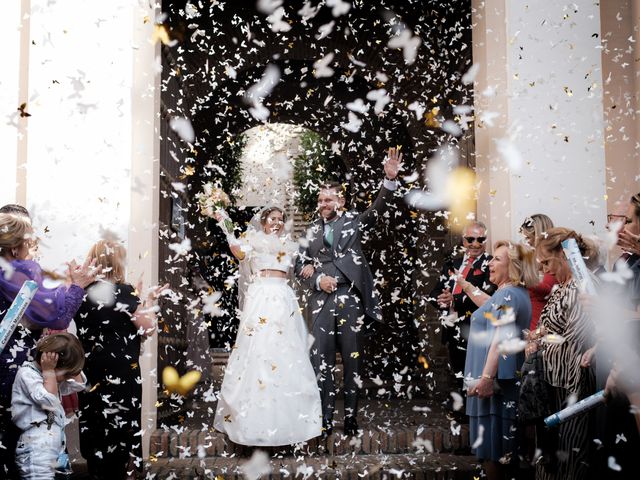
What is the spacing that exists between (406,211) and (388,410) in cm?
267

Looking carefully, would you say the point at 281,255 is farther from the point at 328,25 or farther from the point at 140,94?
the point at 328,25

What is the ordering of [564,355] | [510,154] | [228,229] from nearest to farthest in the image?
1. [564,355]
2. [510,154]
3. [228,229]

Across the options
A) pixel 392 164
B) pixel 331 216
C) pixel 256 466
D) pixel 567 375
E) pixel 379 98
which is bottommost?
pixel 256 466

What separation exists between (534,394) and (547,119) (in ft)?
7.01

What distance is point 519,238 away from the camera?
4875 mm

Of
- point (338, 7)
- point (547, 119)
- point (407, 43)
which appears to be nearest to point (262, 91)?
point (338, 7)

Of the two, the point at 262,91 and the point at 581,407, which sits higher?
the point at 262,91

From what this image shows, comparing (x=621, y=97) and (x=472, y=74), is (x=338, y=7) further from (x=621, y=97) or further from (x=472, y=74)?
(x=621, y=97)

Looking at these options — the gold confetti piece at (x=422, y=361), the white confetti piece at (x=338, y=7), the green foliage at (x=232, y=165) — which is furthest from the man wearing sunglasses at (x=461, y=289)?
the green foliage at (x=232, y=165)

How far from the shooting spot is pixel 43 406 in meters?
3.39

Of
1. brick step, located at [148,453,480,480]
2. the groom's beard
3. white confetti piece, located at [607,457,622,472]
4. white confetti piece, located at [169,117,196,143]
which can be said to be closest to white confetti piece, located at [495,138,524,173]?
the groom's beard

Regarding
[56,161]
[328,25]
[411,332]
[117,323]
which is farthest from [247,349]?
[328,25]

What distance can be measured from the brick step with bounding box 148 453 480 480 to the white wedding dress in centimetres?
21

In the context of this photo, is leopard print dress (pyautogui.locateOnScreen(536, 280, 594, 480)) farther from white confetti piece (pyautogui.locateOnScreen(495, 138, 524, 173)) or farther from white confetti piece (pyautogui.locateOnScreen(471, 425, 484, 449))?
white confetti piece (pyautogui.locateOnScreen(495, 138, 524, 173))
